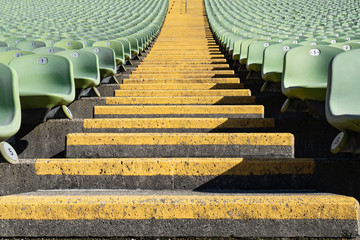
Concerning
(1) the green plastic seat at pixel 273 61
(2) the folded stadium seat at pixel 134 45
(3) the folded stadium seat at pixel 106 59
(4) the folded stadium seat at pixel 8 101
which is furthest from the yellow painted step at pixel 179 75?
(4) the folded stadium seat at pixel 8 101

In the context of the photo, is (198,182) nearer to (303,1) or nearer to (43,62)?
(43,62)

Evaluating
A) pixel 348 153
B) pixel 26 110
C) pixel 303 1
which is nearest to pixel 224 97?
pixel 348 153

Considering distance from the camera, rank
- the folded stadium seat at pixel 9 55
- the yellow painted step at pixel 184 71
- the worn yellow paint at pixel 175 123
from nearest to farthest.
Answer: the worn yellow paint at pixel 175 123 → the folded stadium seat at pixel 9 55 → the yellow painted step at pixel 184 71

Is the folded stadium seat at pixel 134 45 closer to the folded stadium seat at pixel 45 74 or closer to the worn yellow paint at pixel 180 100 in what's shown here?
the worn yellow paint at pixel 180 100

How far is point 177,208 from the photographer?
166cm

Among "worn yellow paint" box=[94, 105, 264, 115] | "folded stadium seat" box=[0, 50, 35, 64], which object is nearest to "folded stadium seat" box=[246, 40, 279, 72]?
"worn yellow paint" box=[94, 105, 264, 115]

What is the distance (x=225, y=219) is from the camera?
1.64 meters

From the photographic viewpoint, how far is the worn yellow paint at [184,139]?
231 centimetres

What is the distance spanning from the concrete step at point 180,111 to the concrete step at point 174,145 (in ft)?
2.50

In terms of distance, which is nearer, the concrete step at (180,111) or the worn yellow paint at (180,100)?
the concrete step at (180,111)

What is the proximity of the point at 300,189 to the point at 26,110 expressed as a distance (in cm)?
189

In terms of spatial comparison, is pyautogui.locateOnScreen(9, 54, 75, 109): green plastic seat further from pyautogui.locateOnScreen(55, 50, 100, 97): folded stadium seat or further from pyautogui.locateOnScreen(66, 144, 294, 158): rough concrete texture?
pyautogui.locateOnScreen(66, 144, 294, 158): rough concrete texture

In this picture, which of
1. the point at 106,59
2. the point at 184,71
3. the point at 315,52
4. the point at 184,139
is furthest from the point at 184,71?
the point at 184,139

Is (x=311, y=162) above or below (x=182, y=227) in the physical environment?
above
